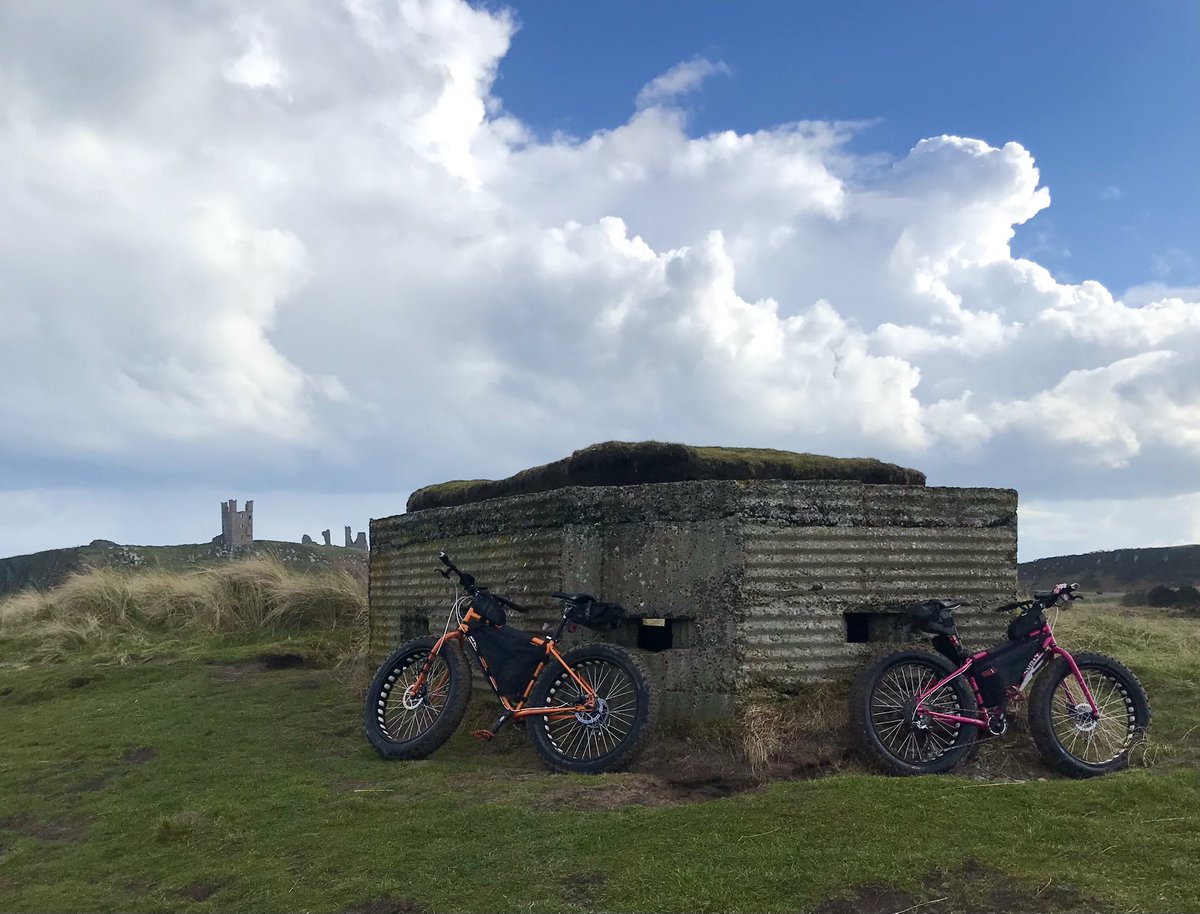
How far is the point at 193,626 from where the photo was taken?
13.9 m

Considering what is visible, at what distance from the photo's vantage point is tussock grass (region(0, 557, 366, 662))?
44.2 feet

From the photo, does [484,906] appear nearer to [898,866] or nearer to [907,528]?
[898,866]

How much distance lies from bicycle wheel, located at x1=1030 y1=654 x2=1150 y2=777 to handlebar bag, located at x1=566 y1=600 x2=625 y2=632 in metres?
2.74

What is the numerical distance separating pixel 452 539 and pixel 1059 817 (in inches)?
210

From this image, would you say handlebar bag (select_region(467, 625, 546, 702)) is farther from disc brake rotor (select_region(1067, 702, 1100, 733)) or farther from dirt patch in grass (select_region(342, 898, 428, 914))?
disc brake rotor (select_region(1067, 702, 1100, 733))

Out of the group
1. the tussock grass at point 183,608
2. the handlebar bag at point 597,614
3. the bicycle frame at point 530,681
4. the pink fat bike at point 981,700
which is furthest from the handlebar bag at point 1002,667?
the tussock grass at point 183,608

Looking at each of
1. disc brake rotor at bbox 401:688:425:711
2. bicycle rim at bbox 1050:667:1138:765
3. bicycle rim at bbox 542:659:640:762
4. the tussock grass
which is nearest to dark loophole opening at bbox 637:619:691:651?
bicycle rim at bbox 542:659:640:762

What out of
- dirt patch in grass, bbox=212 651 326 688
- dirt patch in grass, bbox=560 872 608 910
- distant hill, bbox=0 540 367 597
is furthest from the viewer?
distant hill, bbox=0 540 367 597

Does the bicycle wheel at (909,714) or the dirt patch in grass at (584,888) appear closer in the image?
the dirt patch in grass at (584,888)

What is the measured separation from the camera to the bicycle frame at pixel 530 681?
6215 millimetres

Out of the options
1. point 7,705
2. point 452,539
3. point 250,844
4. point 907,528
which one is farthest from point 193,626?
point 907,528

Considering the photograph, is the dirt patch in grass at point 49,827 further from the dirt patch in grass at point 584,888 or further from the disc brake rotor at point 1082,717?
the disc brake rotor at point 1082,717

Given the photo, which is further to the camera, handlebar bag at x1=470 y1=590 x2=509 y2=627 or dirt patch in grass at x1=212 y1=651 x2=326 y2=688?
dirt patch in grass at x1=212 y1=651 x2=326 y2=688

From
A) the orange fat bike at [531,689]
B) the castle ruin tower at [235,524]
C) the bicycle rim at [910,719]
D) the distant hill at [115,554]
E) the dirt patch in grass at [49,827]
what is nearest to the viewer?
the dirt patch in grass at [49,827]
